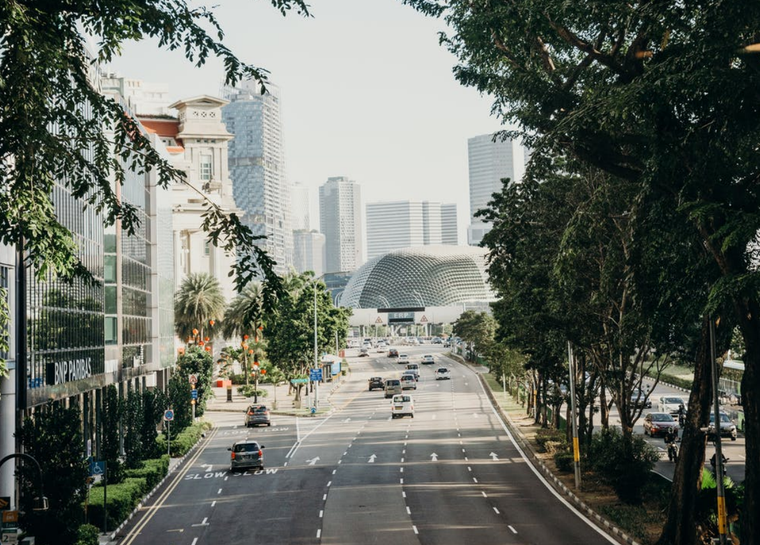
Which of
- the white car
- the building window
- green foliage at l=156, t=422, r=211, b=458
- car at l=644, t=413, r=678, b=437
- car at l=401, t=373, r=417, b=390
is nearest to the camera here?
green foliage at l=156, t=422, r=211, b=458

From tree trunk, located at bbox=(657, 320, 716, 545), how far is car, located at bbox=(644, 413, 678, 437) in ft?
102

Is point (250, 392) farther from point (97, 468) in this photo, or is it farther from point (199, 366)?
point (97, 468)

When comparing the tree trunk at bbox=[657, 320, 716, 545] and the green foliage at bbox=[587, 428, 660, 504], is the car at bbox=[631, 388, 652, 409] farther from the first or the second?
the tree trunk at bbox=[657, 320, 716, 545]

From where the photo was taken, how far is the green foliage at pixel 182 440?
50969 millimetres

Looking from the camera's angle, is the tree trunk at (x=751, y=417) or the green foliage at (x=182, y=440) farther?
the green foliage at (x=182, y=440)

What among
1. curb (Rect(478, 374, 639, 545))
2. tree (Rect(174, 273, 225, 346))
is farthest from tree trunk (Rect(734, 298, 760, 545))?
tree (Rect(174, 273, 225, 346))

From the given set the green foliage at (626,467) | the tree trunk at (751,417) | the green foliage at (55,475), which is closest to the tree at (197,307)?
the green foliage at (626,467)

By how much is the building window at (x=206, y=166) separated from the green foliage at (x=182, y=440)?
3506 inches

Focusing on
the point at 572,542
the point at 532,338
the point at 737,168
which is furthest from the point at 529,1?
the point at 532,338

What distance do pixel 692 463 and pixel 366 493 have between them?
610 inches

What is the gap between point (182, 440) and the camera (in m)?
51.8

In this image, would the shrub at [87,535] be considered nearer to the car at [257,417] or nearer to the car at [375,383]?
the car at [257,417]

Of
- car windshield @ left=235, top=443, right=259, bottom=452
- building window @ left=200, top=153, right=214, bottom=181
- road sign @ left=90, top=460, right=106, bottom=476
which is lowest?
car windshield @ left=235, top=443, right=259, bottom=452

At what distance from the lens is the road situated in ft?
93.4
